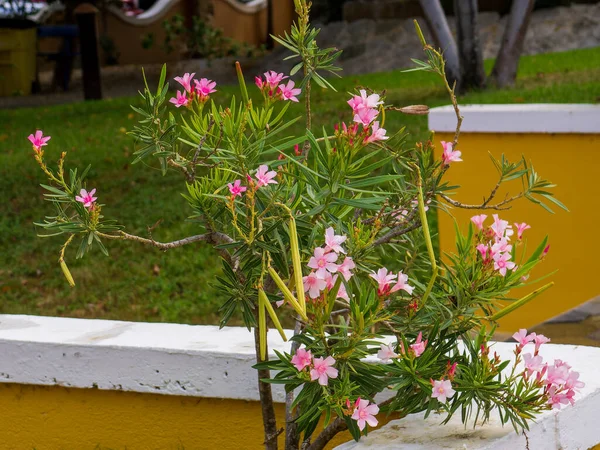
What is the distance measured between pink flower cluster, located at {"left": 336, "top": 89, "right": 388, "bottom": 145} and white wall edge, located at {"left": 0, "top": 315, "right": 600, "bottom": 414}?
2.77ft

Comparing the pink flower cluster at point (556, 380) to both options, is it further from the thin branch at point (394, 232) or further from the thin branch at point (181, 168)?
the thin branch at point (181, 168)

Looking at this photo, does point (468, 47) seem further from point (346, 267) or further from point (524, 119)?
point (346, 267)

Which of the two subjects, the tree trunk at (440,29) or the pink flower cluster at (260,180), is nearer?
the pink flower cluster at (260,180)

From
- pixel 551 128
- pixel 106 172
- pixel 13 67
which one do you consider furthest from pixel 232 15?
pixel 551 128

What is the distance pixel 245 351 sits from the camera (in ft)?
9.25

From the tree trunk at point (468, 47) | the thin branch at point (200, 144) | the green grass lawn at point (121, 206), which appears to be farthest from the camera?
the tree trunk at point (468, 47)

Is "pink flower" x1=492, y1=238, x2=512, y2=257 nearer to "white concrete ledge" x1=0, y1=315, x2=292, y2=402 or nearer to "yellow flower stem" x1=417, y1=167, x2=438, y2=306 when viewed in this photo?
"yellow flower stem" x1=417, y1=167, x2=438, y2=306

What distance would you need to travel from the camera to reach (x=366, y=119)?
6.86 feet

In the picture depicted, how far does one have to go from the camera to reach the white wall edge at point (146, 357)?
2.82 m

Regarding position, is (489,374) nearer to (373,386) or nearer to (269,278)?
(373,386)

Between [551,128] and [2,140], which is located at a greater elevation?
[551,128]

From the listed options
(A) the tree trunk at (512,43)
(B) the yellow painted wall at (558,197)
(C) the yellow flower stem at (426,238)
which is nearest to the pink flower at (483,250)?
(C) the yellow flower stem at (426,238)

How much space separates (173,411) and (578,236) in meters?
A: 3.36

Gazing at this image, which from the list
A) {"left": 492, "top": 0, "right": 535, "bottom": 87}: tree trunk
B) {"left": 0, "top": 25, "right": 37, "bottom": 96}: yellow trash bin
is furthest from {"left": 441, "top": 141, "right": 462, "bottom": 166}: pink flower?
{"left": 0, "top": 25, "right": 37, "bottom": 96}: yellow trash bin
